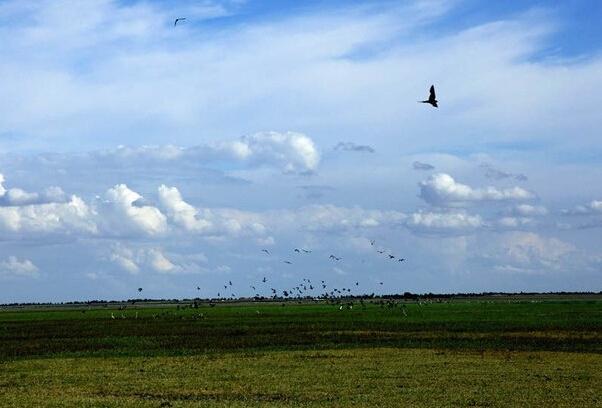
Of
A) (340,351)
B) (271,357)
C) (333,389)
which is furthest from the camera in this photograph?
(340,351)

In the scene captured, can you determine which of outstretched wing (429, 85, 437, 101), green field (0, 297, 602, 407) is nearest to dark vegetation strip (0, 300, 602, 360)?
green field (0, 297, 602, 407)

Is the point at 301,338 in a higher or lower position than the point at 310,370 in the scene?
higher

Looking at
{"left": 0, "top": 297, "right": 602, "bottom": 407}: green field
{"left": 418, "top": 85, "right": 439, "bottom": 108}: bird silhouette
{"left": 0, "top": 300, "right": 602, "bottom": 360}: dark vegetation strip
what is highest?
{"left": 418, "top": 85, "right": 439, "bottom": 108}: bird silhouette

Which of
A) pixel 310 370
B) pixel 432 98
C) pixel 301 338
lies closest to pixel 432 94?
pixel 432 98

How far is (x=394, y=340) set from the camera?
55.2 meters

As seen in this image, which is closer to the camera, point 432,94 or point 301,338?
point 432,94

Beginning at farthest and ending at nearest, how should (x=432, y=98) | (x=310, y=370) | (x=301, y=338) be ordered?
(x=301, y=338) < (x=310, y=370) < (x=432, y=98)

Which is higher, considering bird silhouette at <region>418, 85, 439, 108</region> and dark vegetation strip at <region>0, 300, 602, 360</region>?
bird silhouette at <region>418, 85, 439, 108</region>

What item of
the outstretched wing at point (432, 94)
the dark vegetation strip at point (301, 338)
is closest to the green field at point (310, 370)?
the dark vegetation strip at point (301, 338)

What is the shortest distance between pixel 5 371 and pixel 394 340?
85.1ft

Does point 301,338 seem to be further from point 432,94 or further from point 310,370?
point 432,94

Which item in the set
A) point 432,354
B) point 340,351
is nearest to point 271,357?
point 340,351

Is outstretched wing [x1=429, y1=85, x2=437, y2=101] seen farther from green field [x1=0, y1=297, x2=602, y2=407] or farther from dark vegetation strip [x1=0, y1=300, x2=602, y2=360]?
dark vegetation strip [x1=0, y1=300, x2=602, y2=360]

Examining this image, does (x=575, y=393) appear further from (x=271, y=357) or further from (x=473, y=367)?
(x=271, y=357)
